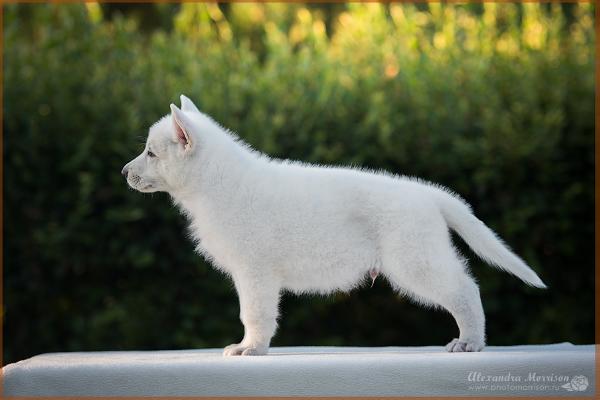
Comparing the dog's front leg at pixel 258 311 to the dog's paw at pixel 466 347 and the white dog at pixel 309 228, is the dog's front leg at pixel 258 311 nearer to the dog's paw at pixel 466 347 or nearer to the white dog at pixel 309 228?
the white dog at pixel 309 228

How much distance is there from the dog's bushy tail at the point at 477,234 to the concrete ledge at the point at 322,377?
2.06 ft

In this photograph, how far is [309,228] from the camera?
406 centimetres

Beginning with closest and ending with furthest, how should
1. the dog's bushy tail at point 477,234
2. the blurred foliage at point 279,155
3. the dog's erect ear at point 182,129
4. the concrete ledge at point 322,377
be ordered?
the concrete ledge at point 322,377
the dog's erect ear at point 182,129
the dog's bushy tail at point 477,234
the blurred foliage at point 279,155

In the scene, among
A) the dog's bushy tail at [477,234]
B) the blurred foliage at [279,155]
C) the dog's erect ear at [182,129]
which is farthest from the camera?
the blurred foliage at [279,155]

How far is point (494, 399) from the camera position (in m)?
3.55

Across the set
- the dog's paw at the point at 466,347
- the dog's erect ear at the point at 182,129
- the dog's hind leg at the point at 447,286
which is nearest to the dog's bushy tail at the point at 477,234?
the dog's hind leg at the point at 447,286

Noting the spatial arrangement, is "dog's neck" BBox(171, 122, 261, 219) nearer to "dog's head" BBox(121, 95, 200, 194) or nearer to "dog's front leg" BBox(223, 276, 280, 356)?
"dog's head" BBox(121, 95, 200, 194)

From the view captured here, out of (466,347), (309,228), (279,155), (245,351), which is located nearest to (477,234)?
(466,347)

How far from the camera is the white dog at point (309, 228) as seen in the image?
4.00m

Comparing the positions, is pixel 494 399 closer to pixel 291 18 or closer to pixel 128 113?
pixel 128 113

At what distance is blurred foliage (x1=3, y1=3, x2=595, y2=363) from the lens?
267 inches

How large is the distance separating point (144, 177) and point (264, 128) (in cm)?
263

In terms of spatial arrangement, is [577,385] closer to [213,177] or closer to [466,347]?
[466,347]

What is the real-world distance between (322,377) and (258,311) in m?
0.62
